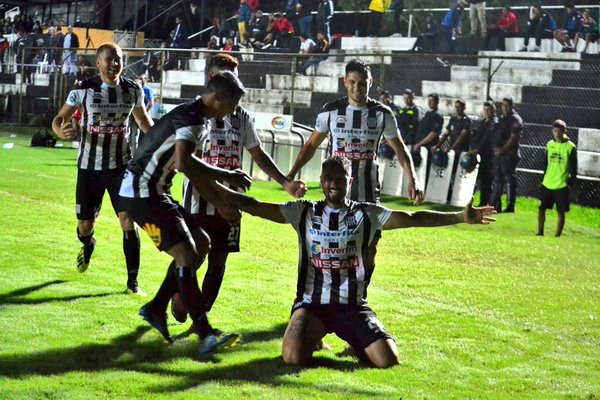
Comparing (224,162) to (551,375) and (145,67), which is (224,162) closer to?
(551,375)

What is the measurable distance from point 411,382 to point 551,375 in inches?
46.4

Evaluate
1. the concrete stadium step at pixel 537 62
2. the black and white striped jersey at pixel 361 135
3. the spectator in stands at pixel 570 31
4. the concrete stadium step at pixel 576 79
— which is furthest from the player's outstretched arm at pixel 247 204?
the spectator in stands at pixel 570 31

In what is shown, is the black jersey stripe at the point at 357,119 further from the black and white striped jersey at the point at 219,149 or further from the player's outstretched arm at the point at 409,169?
the black and white striped jersey at the point at 219,149

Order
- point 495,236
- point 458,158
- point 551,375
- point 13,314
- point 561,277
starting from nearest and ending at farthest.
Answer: point 551,375
point 13,314
point 561,277
point 495,236
point 458,158

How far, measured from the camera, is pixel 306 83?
30.3 metres

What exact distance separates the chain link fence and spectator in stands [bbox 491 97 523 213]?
4.12ft

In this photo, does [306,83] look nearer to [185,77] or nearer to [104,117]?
[185,77]

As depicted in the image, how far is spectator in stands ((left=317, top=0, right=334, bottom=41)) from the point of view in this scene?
104 ft

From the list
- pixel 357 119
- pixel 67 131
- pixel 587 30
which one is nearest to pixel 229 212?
pixel 357 119

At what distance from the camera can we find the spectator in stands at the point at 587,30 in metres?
25.0

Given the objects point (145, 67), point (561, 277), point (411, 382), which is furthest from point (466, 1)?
point (411, 382)

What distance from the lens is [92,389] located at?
6.41 m

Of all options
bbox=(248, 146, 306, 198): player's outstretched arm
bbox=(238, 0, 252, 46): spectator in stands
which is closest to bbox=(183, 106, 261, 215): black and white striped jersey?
bbox=(248, 146, 306, 198): player's outstretched arm

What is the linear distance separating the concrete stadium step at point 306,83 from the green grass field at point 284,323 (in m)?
14.1
